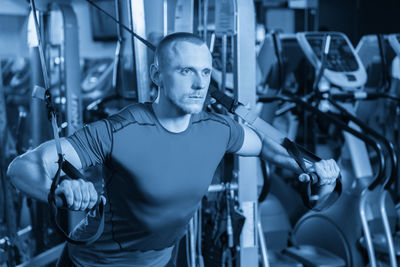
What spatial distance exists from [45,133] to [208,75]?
2.26 m

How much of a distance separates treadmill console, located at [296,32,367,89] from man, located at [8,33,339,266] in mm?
1869

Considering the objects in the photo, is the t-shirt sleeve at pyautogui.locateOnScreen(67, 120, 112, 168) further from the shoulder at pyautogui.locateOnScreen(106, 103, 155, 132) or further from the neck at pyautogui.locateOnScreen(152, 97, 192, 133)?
the neck at pyautogui.locateOnScreen(152, 97, 192, 133)

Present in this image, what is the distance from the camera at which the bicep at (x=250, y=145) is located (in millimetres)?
2250

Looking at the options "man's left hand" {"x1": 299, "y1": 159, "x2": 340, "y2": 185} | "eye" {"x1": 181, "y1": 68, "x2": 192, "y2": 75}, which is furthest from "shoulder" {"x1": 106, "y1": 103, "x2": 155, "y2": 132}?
"man's left hand" {"x1": 299, "y1": 159, "x2": 340, "y2": 185}

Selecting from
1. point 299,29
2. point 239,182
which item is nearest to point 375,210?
Answer: point 239,182

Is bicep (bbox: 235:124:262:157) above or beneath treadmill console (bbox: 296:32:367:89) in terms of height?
beneath

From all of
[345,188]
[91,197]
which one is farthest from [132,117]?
[345,188]

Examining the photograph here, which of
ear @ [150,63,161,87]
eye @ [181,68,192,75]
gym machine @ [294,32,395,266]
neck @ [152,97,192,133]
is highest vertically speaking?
eye @ [181,68,192,75]

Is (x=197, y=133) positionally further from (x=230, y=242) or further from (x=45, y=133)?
(x=45, y=133)

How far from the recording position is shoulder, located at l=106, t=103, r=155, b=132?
75.5 inches

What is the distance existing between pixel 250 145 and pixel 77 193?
40.6 inches

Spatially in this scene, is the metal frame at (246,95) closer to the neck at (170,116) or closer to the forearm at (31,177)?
the neck at (170,116)

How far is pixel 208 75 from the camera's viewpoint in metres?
1.96

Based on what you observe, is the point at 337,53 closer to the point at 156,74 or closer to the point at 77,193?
the point at 156,74
